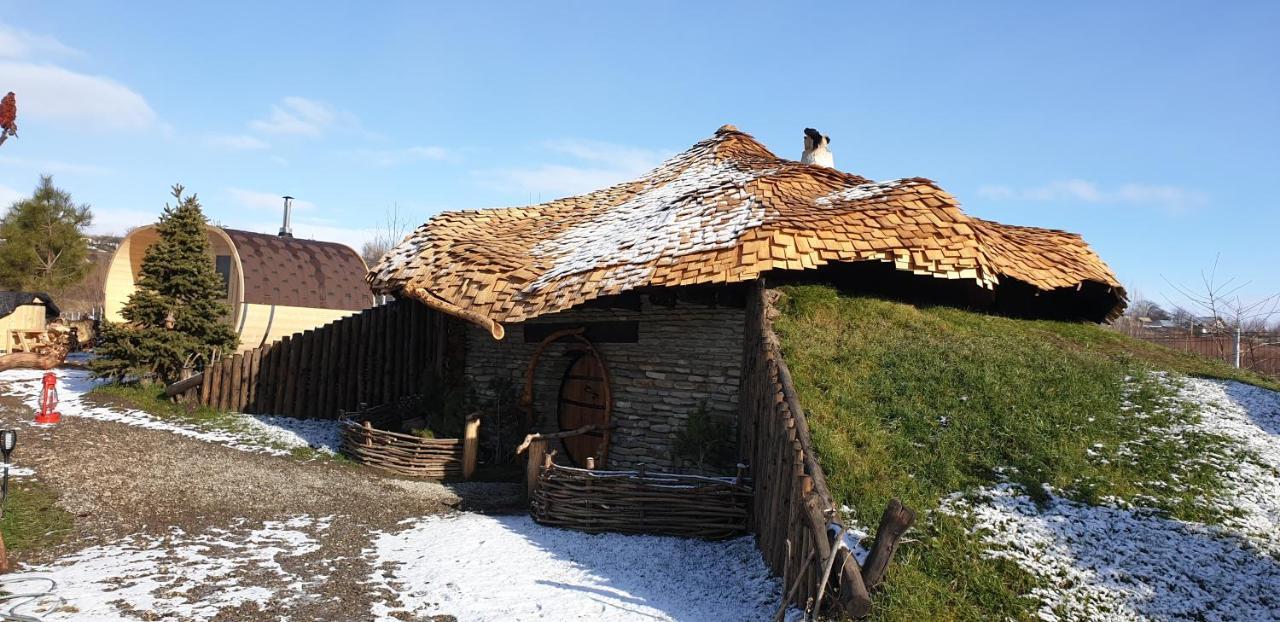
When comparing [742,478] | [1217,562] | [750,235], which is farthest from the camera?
[750,235]

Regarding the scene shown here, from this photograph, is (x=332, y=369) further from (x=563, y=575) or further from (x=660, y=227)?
(x=563, y=575)

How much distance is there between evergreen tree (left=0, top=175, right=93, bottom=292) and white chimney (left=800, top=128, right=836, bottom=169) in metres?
26.9

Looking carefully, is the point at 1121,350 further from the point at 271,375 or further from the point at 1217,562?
the point at 271,375

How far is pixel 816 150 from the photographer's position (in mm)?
13672

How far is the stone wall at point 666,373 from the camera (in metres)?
8.65

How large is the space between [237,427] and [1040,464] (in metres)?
11.0

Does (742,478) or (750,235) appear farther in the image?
(750,235)

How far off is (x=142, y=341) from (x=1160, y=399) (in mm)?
15028

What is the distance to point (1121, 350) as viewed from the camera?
371 inches

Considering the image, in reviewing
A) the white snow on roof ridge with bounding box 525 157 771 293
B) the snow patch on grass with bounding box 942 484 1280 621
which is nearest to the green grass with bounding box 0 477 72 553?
the white snow on roof ridge with bounding box 525 157 771 293

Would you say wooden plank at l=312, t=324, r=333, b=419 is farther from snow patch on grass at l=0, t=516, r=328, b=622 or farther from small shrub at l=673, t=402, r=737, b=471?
small shrub at l=673, t=402, r=737, b=471

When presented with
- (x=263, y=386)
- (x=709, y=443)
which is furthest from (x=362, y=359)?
(x=709, y=443)

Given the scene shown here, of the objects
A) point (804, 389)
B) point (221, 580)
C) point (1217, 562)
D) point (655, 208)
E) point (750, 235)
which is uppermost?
point (655, 208)

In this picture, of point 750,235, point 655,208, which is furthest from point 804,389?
point 655,208
